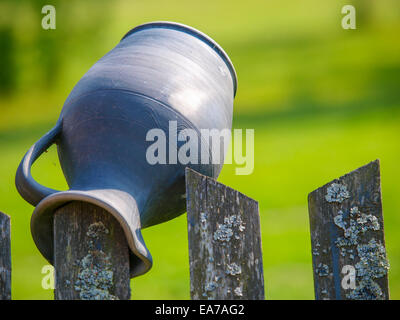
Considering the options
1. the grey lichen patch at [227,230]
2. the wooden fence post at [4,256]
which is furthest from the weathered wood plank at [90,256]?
the grey lichen patch at [227,230]

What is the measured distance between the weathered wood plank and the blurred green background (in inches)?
143

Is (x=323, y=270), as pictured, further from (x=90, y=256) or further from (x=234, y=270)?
(x=90, y=256)

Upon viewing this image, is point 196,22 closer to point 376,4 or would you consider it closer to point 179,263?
point 376,4

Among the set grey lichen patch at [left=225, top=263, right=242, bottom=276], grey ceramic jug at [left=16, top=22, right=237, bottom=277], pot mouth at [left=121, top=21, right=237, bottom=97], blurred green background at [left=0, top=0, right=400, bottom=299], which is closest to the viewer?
grey lichen patch at [left=225, top=263, right=242, bottom=276]

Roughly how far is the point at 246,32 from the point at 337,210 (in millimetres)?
6488

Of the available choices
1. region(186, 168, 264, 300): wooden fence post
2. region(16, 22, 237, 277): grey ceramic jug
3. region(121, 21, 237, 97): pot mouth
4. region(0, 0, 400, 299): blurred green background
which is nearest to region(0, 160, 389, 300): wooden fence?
region(186, 168, 264, 300): wooden fence post

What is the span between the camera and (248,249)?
4.65 feet

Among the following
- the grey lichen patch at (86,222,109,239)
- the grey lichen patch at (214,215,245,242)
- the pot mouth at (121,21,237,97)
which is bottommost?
the grey lichen patch at (214,215,245,242)

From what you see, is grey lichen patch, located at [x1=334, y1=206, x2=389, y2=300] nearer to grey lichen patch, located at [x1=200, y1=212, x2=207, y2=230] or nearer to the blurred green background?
grey lichen patch, located at [x1=200, y1=212, x2=207, y2=230]

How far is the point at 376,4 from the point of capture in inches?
300

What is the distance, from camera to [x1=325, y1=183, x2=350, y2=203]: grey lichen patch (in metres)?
1.43

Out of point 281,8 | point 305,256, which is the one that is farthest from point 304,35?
point 305,256

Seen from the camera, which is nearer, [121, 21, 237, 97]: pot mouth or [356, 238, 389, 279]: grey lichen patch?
[356, 238, 389, 279]: grey lichen patch

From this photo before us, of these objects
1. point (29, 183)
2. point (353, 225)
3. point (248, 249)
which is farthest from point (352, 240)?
point (29, 183)
